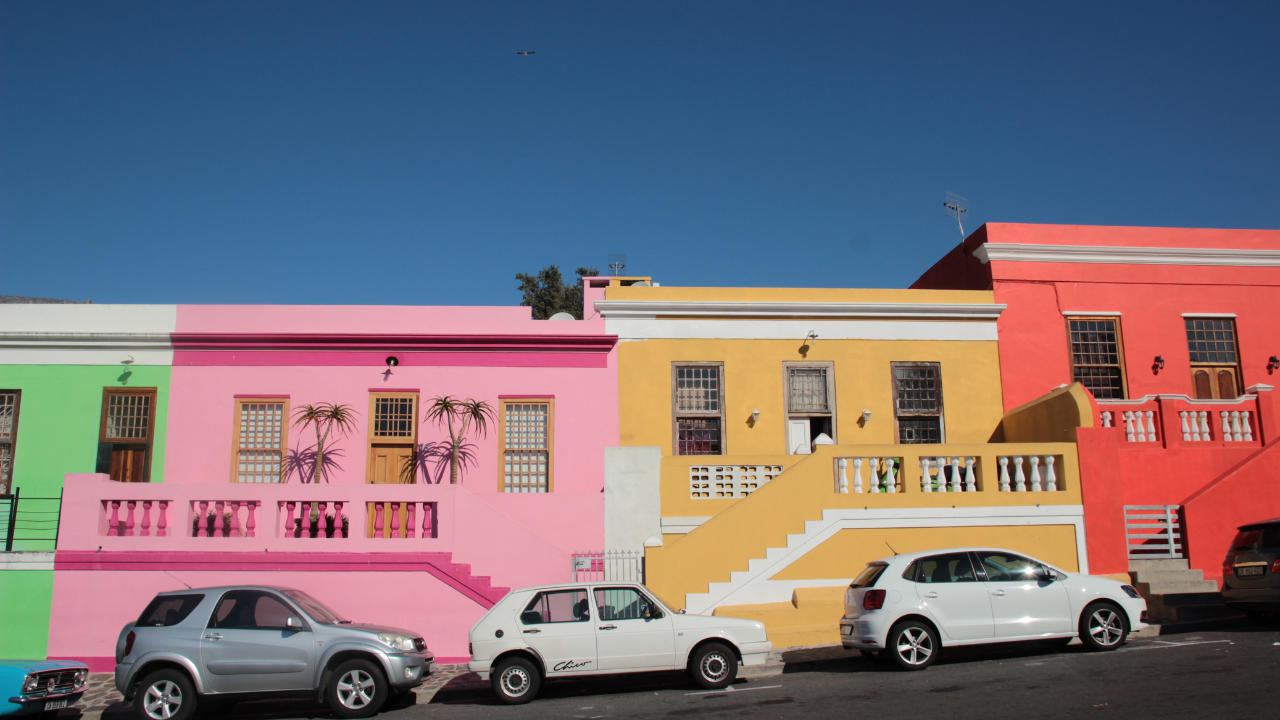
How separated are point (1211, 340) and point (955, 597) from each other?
11896 mm

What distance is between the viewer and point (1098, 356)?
18.4m

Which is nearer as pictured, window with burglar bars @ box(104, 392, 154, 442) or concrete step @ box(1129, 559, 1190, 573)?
concrete step @ box(1129, 559, 1190, 573)

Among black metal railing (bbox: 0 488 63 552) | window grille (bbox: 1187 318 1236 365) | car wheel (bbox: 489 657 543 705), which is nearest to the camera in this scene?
car wheel (bbox: 489 657 543 705)

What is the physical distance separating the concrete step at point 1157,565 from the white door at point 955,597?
15.4ft

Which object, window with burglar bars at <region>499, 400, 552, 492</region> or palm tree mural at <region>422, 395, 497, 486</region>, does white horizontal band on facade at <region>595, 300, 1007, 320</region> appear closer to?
window with burglar bars at <region>499, 400, 552, 492</region>

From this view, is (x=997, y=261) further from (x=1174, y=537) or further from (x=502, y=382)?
(x=502, y=382)

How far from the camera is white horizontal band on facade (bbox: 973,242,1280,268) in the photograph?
60.5 feet

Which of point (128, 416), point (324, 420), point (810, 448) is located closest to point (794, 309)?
point (810, 448)

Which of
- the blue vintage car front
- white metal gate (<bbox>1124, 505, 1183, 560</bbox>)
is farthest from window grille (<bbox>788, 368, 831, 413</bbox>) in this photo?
the blue vintage car front

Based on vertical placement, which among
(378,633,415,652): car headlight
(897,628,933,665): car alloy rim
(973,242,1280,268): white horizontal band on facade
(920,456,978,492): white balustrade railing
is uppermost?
(973,242,1280,268): white horizontal band on facade

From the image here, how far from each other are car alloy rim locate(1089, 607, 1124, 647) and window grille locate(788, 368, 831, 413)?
7.33 meters

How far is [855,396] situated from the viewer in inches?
696

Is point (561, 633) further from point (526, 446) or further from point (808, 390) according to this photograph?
point (808, 390)

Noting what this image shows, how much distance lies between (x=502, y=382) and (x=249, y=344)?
15.2ft
